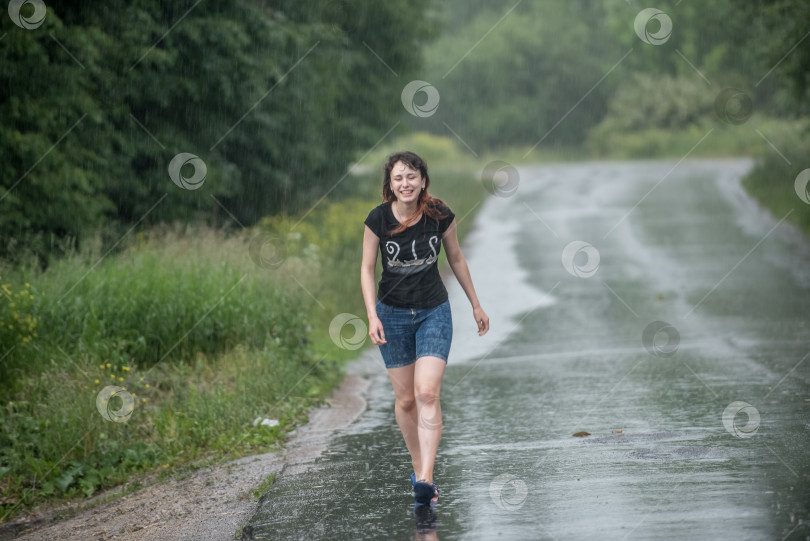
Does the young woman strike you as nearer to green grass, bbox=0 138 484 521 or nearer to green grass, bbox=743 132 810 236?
green grass, bbox=0 138 484 521

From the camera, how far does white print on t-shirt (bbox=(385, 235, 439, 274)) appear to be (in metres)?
6.52

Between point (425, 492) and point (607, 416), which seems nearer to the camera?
point (425, 492)

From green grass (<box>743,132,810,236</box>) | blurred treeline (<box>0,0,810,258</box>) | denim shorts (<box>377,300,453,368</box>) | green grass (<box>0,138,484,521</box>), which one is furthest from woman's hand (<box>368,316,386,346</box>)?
green grass (<box>743,132,810,236</box>)

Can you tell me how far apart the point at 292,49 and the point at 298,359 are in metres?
9.67

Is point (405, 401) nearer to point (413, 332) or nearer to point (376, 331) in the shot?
point (413, 332)

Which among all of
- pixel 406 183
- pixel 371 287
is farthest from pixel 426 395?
pixel 406 183

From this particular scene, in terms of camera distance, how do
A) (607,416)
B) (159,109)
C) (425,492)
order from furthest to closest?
1. (159,109)
2. (607,416)
3. (425,492)

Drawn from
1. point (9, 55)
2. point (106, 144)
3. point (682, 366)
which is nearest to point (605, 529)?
point (682, 366)

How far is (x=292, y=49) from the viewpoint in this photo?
1973 cm

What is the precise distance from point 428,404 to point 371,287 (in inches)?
29.3

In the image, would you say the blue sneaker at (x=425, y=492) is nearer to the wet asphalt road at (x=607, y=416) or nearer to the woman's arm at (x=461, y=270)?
the wet asphalt road at (x=607, y=416)

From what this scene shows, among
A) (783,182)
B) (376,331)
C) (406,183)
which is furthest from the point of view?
(783,182)

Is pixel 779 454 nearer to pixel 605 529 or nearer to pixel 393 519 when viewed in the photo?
pixel 605 529

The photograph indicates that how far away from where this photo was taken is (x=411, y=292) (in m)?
6.52
